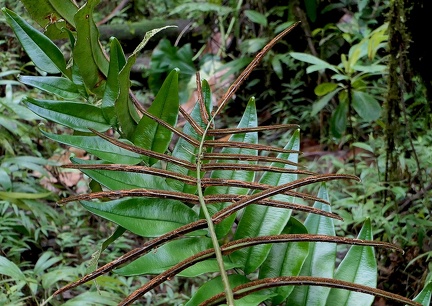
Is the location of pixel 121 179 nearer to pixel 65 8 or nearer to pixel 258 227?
pixel 258 227

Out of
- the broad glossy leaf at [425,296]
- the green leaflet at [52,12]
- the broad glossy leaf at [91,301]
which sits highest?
the green leaflet at [52,12]

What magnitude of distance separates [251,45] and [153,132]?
2.50 meters

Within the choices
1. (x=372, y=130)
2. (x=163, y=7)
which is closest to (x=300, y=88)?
(x=372, y=130)

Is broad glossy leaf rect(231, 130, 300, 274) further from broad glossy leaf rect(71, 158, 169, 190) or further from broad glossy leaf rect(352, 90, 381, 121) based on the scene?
broad glossy leaf rect(352, 90, 381, 121)

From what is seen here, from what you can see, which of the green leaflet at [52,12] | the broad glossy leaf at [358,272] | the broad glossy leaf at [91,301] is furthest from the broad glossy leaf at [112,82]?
the broad glossy leaf at [91,301]

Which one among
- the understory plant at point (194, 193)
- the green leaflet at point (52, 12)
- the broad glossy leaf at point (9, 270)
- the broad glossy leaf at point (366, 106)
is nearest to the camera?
the understory plant at point (194, 193)

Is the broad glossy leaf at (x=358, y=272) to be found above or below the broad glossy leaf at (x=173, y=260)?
below

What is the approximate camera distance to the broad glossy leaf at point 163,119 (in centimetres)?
66

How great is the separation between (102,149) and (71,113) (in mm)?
67

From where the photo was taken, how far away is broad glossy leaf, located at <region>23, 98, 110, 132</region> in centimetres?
61

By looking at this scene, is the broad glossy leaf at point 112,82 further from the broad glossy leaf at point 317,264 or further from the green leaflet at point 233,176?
the broad glossy leaf at point 317,264

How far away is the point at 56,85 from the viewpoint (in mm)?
675

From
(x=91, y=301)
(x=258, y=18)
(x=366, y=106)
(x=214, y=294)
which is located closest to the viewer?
(x=214, y=294)

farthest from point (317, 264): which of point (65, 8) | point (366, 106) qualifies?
point (366, 106)
